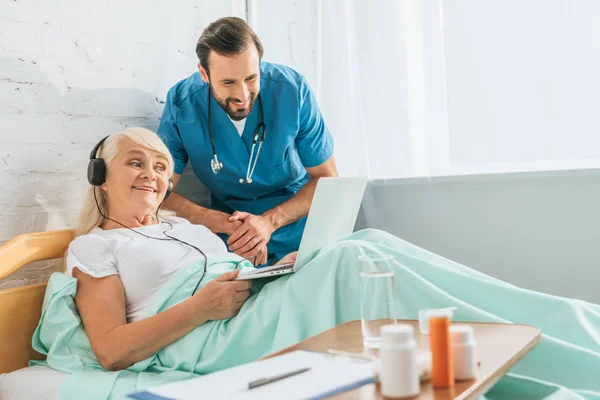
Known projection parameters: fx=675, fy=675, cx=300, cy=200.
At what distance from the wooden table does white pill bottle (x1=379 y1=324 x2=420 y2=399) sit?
0.02 metres

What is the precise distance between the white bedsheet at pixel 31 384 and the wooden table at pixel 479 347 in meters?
0.66

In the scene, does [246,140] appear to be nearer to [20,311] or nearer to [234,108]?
[234,108]

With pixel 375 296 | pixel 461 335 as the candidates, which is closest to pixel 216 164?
pixel 375 296

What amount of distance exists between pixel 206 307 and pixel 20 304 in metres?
0.52

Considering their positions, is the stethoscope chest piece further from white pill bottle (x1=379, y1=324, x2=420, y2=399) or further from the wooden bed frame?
white pill bottle (x1=379, y1=324, x2=420, y2=399)

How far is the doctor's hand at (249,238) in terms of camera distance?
204cm

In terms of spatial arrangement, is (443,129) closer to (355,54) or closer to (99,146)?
(355,54)

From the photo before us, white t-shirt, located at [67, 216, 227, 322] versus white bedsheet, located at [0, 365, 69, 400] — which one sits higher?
white t-shirt, located at [67, 216, 227, 322]

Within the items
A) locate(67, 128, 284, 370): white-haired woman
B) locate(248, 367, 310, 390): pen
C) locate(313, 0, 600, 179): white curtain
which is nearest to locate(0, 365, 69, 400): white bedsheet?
locate(67, 128, 284, 370): white-haired woman

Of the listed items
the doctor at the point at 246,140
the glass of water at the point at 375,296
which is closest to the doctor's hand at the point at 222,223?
the doctor at the point at 246,140

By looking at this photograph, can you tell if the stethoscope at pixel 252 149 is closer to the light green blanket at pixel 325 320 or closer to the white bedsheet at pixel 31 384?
the light green blanket at pixel 325 320

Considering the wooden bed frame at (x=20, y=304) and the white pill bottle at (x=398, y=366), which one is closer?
the white pill bottle at (x=398, y=366)

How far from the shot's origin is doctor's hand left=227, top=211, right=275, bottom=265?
2.04 m

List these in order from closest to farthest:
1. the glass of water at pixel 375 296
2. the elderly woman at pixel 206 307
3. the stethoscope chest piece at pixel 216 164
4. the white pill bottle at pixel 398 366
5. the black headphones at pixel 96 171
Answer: the white pill bottle at pixel 398 366
the glass of water at pixel 375 296
the elderly woman at pixel 206 307
the black headphones at pixel 96 171
the stethoscope chest piece at pixel 216 164
